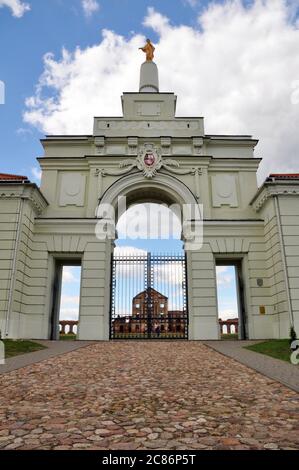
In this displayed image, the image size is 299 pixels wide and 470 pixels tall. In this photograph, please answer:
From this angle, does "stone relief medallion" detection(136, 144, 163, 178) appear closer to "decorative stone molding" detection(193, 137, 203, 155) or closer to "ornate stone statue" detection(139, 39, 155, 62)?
"decorative stone molding" detection(193, 137, 203, 155)

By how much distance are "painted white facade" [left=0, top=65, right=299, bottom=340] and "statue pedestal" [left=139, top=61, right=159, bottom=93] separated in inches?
64.7

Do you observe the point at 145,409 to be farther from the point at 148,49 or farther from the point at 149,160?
the point at 148,49

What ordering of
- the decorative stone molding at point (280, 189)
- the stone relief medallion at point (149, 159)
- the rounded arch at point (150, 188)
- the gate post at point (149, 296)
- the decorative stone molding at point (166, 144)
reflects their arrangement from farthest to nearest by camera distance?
the decorative stone molding at point (166, 144)
the stone relief medallion at point (149, 159)
the rounded arch at point (150, 188)
the gate post at point (149, 296)
the decorative stone molding at point (280, 189)

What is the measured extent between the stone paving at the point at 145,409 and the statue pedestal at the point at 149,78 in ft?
70.8

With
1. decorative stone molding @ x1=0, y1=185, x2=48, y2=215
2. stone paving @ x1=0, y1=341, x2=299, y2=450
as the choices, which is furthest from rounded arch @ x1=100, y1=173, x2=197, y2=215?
stone paving @ x1=0, y1=341, x2=299, y2=450

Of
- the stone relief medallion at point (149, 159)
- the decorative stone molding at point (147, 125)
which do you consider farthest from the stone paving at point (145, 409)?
the decorative stone molding at point (147, 125)

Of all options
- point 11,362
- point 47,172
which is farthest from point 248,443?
point 47,172

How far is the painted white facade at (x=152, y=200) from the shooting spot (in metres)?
16.9

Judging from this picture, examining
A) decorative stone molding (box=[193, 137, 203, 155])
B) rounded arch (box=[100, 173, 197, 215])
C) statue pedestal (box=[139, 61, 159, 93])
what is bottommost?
rounded arch (box=[100, 173, 197, 215])

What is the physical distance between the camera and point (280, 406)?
451 cm

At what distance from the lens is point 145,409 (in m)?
4.33

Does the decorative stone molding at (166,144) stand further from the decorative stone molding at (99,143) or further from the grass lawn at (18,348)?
the grass lawn at (18,348)

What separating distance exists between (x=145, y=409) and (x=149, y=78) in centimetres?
2463

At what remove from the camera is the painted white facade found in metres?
16.9
